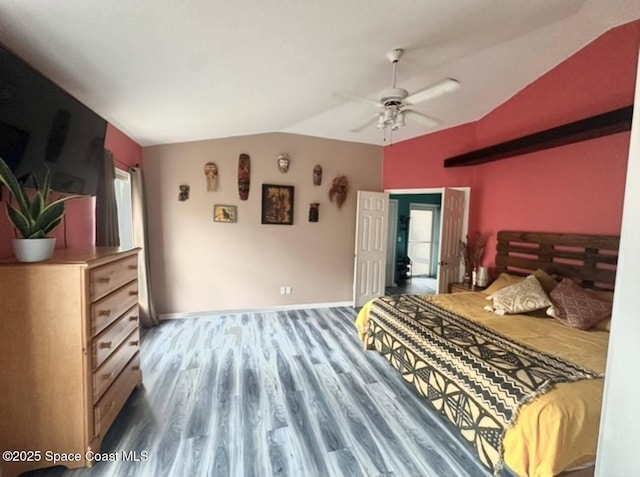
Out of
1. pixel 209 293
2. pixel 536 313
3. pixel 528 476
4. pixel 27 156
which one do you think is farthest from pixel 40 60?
pixel 536 313

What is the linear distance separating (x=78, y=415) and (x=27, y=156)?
1.52 meters

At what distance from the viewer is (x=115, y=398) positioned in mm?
2031

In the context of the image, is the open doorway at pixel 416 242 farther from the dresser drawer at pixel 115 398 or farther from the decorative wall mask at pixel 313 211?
the dresser drawer at pixel 115 398

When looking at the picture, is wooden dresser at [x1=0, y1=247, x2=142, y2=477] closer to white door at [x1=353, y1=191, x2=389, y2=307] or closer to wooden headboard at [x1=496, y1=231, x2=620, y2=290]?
white door at [x1=353, y1=191, x2=389, y2=307]

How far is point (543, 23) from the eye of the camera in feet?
7.56

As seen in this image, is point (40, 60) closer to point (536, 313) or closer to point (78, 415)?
point (78, 415)

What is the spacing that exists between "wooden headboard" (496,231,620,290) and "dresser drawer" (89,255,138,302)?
13.5 ft

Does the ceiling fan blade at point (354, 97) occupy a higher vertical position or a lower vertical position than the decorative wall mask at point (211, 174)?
higher

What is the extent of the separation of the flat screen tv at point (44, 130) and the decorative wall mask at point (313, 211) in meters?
2.92

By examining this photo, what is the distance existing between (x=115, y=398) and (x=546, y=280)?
4036 mm

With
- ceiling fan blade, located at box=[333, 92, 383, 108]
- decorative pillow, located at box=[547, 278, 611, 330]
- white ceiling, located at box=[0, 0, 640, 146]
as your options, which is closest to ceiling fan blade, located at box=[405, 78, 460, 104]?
white ceiling, located at box=[0, 0, 640, 146]

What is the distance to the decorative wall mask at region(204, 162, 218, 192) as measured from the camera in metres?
4.21

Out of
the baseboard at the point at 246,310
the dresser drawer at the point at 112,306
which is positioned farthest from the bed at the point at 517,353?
the dresser drawer at the point at 112,306

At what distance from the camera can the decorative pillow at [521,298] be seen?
2797 mm
